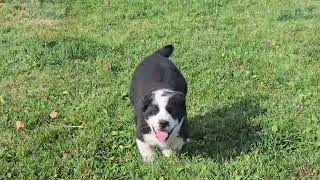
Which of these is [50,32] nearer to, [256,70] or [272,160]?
[256,70]

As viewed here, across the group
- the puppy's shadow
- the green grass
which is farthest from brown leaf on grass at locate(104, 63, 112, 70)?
the puppy's shadow

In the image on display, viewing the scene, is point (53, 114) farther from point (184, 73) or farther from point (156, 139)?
point (184, 73)

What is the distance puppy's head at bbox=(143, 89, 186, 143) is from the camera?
195 inches

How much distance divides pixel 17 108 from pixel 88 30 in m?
3.83

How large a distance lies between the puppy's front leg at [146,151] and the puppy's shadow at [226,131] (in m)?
0.46

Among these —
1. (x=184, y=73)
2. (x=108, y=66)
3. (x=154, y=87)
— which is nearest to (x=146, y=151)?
(x=154, y=87)

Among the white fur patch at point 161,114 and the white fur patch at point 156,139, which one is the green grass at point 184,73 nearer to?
the white fur patch at point 156,139

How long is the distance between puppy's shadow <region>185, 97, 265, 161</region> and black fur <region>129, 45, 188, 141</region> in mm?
450

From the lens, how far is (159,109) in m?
5.04

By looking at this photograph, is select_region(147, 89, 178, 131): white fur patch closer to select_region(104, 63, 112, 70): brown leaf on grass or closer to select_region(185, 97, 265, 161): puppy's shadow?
select_region(185, 97, 265, 161): puppy's shadow


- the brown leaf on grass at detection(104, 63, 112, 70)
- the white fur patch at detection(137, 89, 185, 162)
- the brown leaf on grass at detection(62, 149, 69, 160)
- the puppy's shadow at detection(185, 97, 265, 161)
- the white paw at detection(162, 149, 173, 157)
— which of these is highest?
the white fur patch at detection(137, 89, 185, 162)

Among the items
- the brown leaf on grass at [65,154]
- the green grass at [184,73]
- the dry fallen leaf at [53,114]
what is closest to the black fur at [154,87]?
the green grass at [184,73]

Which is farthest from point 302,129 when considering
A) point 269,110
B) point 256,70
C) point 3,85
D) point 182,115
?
point 3,85

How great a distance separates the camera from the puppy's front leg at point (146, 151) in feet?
17.7
